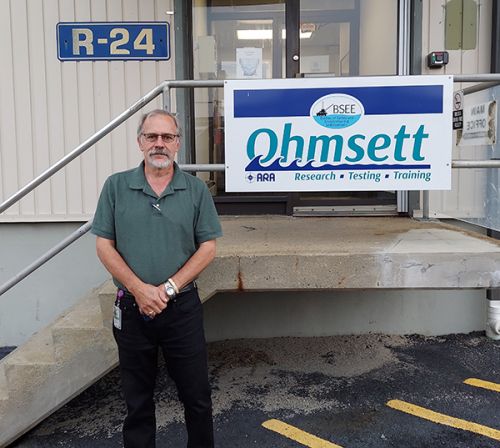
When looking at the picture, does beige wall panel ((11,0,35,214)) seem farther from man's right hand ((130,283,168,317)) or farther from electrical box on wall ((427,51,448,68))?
electrical box on wall ((427,51,448,68))

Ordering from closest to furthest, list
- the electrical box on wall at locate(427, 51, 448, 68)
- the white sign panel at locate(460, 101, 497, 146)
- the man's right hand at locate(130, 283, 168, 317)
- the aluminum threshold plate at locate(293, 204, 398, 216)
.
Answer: the man's right hand at locate(130, 283, 168, 317), the white sign panel at locate(460, 101, 497, 146), the electrical box on wall at locate(427, 51, 448, 68), the aluminum threshold plate at locate(293, 204, 398, 216)

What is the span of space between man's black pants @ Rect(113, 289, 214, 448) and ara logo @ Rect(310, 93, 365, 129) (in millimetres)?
1516

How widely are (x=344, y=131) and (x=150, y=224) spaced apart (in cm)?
156

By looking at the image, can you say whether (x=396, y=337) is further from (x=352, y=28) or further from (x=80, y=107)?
(x=80, y=107)

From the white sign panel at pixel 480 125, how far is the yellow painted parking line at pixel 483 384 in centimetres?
189

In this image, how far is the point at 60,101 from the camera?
4.97 m

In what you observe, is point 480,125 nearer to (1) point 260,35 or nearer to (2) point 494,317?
(2) point 494,317

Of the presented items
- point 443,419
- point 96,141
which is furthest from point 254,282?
point 443,419

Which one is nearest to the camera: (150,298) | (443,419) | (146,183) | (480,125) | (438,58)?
(150,298)

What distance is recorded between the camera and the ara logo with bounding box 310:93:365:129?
135 inches

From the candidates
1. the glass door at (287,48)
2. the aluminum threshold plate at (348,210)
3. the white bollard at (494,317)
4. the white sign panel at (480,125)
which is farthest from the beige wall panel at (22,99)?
the white bollard at (494,317)

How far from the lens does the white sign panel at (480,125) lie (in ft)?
12.2

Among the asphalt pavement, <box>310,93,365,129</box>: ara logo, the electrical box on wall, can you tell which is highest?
the electrical box on wall

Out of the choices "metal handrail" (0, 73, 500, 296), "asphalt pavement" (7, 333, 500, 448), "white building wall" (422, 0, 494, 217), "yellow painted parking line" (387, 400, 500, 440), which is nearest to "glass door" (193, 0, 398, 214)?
"white building wall" (422, 0, 494, 217)
